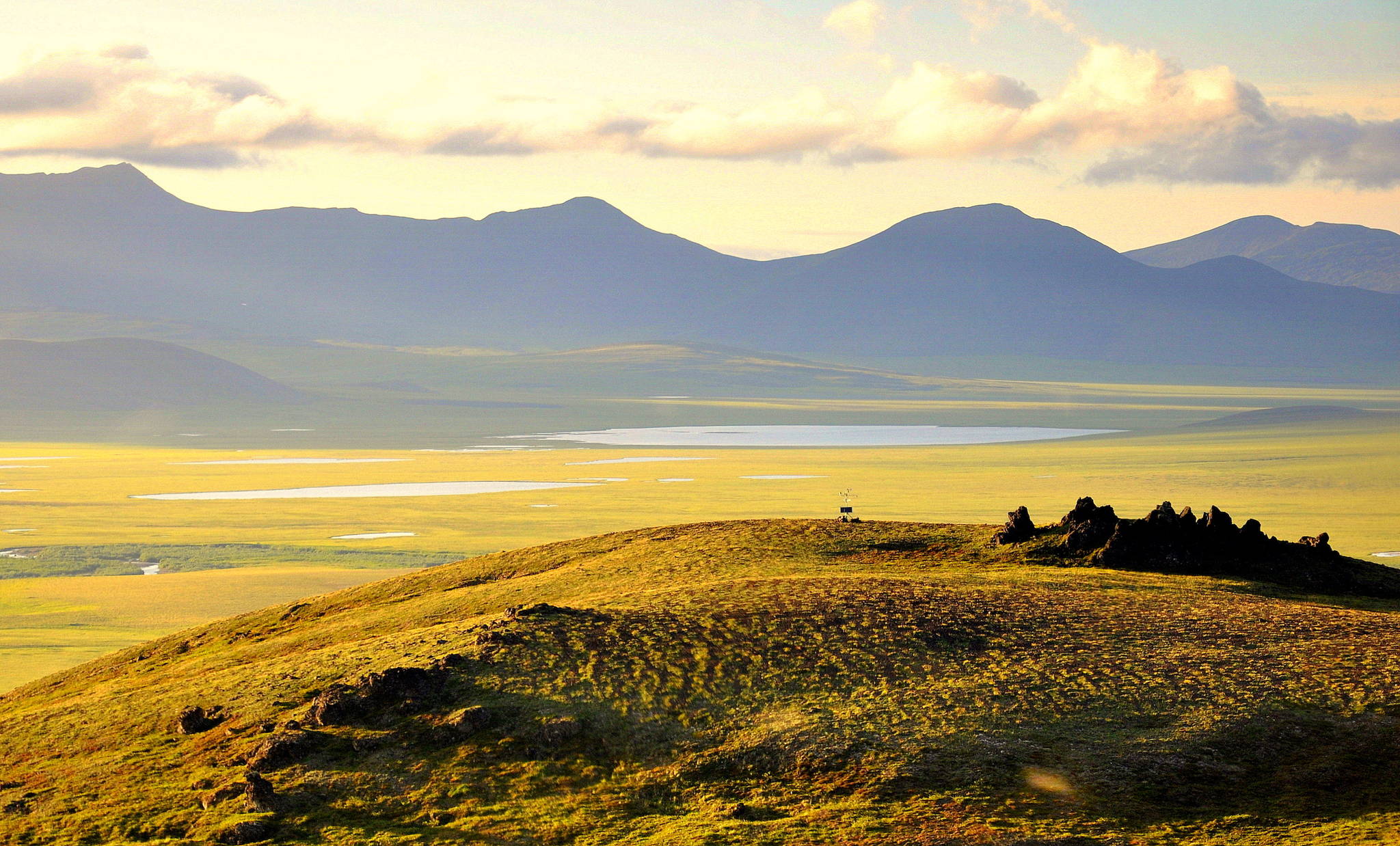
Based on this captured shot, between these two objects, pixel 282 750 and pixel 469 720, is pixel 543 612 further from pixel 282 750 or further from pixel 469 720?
pixel 282 750

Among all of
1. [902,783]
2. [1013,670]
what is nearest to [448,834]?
[902,783]

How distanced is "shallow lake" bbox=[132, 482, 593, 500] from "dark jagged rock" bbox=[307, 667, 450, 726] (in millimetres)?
85201

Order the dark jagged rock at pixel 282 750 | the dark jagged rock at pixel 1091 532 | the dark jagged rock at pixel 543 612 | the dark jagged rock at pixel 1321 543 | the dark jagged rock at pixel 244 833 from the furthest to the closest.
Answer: the dark jagged rock at pixel 1321 543
the dark jagged rock at pixel 1091 532
the dark jagged rock at pixel 543 612
the dark jagged rock at pixel 282 750
the dark jagged rock at pixel 244 833

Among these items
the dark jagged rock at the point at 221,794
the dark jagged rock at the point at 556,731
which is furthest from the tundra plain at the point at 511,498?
the dark jagged rock at the point at 556,731

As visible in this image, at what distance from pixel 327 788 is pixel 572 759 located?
3.75 meters

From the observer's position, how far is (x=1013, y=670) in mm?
23094

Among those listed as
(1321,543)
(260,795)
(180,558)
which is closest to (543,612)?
(260,795)

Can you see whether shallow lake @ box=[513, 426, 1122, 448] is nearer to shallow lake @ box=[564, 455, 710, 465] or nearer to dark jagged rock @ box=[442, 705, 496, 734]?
shallow lake @ box=[564, 455, 710, 465]

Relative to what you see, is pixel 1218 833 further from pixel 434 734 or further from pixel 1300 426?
pixel 1300 426

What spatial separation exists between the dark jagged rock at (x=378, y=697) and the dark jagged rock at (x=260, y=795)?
2.14 metres

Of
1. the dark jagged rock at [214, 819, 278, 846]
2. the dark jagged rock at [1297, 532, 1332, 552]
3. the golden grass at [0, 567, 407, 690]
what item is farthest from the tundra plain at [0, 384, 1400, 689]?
the dark jagged rock at [1297, 532, 1332, 552]

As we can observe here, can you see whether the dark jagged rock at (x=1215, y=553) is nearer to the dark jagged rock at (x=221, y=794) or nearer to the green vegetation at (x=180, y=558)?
the dark jagged rock at (x=221, y=794)

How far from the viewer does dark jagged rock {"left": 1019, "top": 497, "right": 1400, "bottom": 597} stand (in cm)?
3206

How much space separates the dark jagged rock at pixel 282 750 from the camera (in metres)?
20.4
